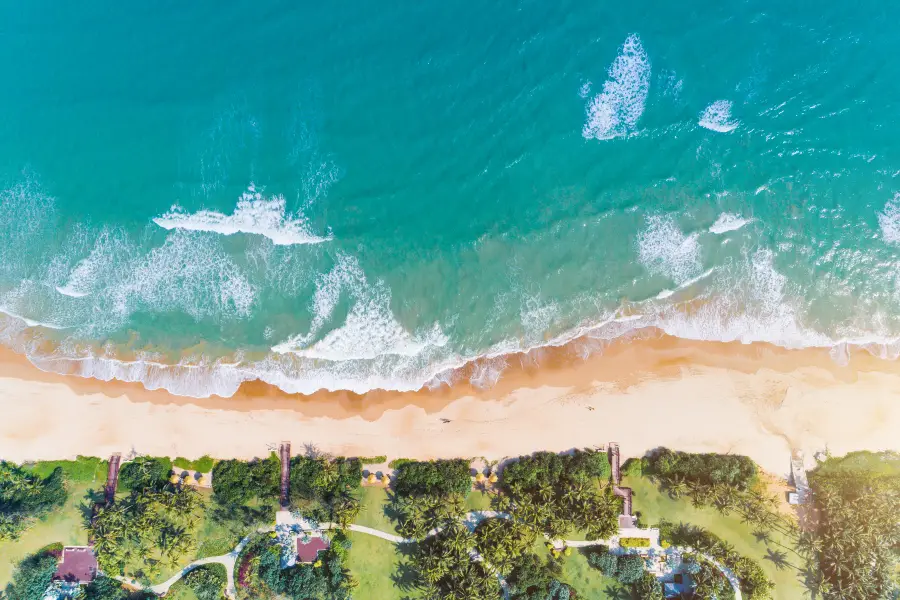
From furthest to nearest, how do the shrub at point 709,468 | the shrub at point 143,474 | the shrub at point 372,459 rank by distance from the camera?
1. the shrub at point 372,459
2. the shrub at point 143,474
3. the shrub at point 709,468

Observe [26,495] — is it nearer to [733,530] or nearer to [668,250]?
[668,250]

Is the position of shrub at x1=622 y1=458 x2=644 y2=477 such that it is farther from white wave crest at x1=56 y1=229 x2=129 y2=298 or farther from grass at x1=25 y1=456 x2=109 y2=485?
white wave crest at x1=56 y1=229 x2=129 y2=298

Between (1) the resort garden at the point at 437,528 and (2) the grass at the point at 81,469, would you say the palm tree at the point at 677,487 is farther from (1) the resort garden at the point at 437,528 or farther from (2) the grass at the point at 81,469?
(2) the grass at the point at 81,469

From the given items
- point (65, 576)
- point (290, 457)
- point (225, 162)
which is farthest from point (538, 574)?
point (225, 162)

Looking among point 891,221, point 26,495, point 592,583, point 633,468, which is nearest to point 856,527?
point 633,468

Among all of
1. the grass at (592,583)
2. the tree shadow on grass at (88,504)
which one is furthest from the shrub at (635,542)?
the tree shadow on grass at (88,504)

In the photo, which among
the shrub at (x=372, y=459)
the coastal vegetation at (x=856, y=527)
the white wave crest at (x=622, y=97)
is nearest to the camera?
the coastal vegetation at (x=856, y=527)

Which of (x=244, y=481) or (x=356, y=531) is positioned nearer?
(x=244, y=481)
